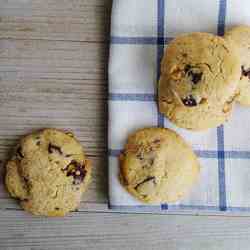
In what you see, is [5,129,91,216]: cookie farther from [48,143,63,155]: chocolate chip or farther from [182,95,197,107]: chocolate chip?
[182,95,197,107]: chocolate chip

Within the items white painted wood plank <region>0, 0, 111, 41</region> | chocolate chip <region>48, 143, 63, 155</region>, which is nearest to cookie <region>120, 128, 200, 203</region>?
chocolate chip <region>48, 143, 63, 155</region>

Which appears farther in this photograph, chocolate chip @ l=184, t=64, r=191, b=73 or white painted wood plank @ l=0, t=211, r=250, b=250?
white painted wood plank @ l=0, t=211, r=250, b=250

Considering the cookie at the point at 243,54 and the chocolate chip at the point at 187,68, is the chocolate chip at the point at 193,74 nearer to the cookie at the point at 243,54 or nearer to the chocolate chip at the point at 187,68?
the chocolate chip at the point at 187,68

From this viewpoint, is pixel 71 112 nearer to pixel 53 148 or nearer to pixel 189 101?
pixel 53 148

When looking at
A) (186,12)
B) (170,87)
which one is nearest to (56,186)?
(170,87)

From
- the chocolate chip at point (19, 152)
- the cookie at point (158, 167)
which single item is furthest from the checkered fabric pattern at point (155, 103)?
the chocolate chip at point (19, 152)
